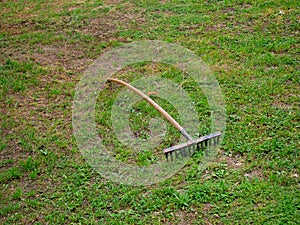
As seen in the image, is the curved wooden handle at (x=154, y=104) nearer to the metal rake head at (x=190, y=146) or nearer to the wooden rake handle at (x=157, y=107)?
the wooden rake handle at (x=157, y=107)

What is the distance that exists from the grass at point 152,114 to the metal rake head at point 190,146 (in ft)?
0.34

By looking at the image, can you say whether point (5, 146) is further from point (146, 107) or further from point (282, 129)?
point (282, 129)

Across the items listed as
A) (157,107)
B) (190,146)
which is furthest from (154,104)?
(190,146)

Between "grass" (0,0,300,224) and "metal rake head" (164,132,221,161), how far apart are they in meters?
0.10

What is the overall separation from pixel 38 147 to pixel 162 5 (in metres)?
3.20

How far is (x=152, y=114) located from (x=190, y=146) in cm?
66

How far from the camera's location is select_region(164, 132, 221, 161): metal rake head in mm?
3047

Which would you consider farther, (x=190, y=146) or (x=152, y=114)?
(x=152, y=114)

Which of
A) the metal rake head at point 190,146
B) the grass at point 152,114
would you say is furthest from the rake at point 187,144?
the grass at point 152,114

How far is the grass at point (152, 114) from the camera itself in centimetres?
275

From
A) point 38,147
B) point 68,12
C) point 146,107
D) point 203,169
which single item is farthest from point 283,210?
point 68,12

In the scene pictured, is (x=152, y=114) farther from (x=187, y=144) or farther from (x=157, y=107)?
(x=187, y=144)

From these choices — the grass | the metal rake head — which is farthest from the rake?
the grass

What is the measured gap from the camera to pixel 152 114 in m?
3.64
